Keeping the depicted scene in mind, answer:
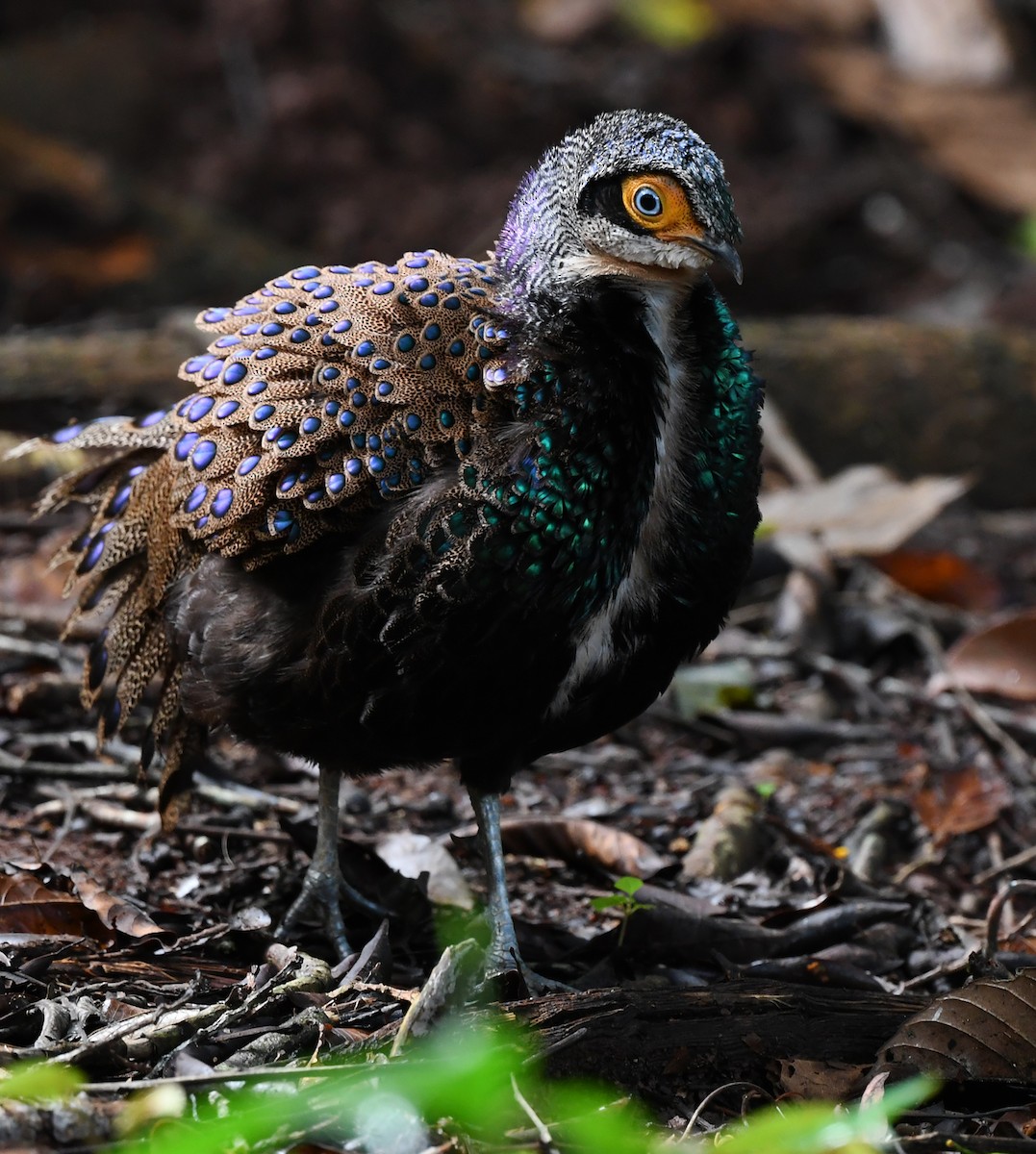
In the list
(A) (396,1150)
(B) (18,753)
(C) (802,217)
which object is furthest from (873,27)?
(A) (396,1150)

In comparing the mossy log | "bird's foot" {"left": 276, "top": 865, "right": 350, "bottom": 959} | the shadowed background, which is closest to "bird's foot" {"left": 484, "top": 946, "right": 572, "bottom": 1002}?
"bird's foot" {"left": 276, "top": 865, "right": 350, "bottom": 959}

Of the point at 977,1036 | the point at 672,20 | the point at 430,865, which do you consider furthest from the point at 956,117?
the point at 977,1036

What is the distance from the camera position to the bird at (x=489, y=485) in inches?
131

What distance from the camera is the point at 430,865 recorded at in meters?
4.30

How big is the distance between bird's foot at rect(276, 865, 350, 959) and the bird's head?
1.48 meters

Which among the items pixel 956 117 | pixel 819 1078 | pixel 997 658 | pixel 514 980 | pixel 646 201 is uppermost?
pixel 956 117

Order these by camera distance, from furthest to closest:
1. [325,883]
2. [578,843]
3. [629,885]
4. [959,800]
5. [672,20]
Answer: [672,20]
[959,800]
[578,843]
[325,883]
[629,885]

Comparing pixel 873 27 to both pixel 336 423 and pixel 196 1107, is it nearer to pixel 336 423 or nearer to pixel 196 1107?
pixel 336 423

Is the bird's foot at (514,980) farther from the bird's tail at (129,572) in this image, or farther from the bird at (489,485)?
the bird's tail at (129,572)

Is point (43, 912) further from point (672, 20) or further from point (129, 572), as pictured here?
point (672, 20)

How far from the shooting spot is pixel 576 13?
35.6 feet

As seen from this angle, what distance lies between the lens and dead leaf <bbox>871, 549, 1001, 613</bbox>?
6.23 m

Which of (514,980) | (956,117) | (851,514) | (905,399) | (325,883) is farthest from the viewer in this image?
(956,117)

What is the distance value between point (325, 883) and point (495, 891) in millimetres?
438
